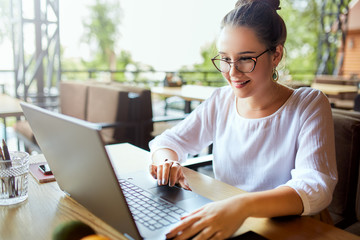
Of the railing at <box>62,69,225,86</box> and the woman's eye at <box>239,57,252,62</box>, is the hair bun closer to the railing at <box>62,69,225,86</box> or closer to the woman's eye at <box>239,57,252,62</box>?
the woman's eye at <box>239,57,252,62</box>

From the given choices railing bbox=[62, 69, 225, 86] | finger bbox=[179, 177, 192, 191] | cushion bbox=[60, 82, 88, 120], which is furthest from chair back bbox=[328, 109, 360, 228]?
railing bbox=[62, 69, 225, 86]

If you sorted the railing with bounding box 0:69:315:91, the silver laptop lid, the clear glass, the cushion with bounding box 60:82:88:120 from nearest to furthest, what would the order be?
the silver laptop lid, the clear glass, the cushion with bounding box 60:82:88:120, the railing with bounding box 0:69:315:91

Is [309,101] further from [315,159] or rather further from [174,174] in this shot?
[174,174]

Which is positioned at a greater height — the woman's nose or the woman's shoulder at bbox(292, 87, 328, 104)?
the woman's nose

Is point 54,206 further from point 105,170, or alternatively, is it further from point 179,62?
point 179,62

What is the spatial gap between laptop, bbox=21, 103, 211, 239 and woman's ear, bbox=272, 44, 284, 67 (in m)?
0.59

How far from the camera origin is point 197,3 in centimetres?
1369

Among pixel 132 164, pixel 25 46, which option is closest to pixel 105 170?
pixel 132 164

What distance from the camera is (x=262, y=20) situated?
119cm

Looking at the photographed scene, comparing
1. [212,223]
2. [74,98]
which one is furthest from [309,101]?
[74,98]

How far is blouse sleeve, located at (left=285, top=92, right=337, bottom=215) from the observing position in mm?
926

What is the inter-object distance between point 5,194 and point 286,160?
0.88 metres

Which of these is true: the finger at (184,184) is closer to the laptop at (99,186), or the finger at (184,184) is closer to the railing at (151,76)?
the laptop at (99,186)

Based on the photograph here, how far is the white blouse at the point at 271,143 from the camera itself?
0.99m
